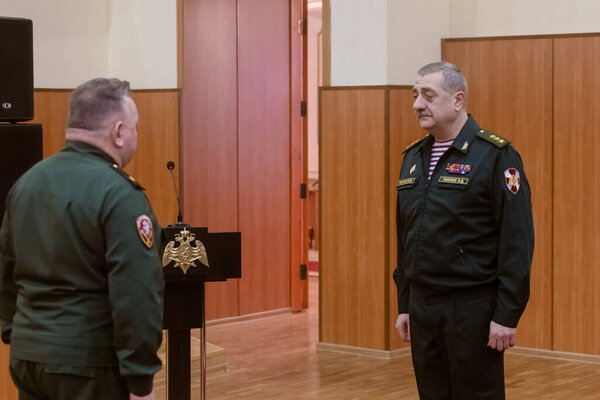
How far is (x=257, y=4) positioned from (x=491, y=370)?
4.84 meters

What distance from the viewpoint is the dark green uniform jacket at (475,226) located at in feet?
8.96

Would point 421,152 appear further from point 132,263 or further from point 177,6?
point 177,6

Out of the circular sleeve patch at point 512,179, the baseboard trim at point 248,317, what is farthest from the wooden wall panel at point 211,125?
the circular sleeve patch at point 512,179

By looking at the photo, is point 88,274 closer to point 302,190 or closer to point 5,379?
point 5,379

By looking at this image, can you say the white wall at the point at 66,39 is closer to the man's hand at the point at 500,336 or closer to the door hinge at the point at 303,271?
the door hinge at the point at 303,271

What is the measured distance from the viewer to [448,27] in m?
6.00

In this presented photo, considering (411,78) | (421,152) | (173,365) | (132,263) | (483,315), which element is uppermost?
(411,78)

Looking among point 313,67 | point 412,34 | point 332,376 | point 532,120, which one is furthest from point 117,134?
point 313,67

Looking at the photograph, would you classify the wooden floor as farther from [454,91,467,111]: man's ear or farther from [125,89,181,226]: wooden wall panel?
[454,91,467,111]: man's ear

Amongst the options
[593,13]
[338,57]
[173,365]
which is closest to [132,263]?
[173,365]

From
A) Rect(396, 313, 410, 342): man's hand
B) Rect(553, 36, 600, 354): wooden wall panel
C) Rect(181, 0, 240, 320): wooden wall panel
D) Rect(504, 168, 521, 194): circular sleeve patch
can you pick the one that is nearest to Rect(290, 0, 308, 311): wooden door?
Rect(181, 0, 240, 320): wooden wall panel

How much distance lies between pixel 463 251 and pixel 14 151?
6.30ft

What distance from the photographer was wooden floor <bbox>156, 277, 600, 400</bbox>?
4.80 meters

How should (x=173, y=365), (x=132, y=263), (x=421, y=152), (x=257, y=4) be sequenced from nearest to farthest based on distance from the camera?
(x=132, y=263), (x=421, y=152), (x=173, y=365), (x=257, y=4)
